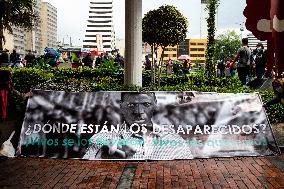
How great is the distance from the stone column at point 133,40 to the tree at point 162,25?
2.79 meters

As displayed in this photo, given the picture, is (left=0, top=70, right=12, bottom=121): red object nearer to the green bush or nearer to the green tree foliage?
the green bush

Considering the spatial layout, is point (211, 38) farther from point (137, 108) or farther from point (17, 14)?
point (17, 14)

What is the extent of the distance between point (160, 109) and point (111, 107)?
3.20 feet

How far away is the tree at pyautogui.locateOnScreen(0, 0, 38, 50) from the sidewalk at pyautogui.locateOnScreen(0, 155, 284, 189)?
13.5 metres

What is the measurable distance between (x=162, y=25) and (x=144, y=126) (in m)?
8.10

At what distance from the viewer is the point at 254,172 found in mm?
6848

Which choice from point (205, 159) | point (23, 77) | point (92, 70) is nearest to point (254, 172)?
point (205, 159)

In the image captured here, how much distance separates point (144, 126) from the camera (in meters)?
8.02

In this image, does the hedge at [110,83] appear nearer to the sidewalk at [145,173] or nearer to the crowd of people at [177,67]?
the sidewalk at [145,173]

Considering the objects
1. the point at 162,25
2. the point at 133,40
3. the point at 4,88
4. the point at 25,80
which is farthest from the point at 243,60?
the point at 4,88

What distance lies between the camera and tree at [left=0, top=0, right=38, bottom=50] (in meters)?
19.5

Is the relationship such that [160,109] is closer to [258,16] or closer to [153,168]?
[153,168]

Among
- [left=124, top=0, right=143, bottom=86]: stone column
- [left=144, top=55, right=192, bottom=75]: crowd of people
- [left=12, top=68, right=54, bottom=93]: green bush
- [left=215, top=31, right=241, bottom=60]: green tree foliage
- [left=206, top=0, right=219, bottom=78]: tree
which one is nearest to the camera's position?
[left=124, top=0, right=143, bottom=86]: stone column

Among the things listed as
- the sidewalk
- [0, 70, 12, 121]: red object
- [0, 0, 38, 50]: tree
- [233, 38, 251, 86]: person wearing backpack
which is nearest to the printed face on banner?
the sidewalk
